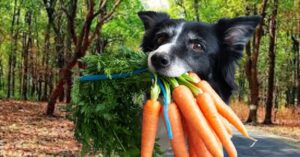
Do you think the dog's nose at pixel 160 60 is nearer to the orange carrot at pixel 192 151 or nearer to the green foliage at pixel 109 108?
the green foliage at pixel 109 108

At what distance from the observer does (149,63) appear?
335cm

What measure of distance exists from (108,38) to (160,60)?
41.8m

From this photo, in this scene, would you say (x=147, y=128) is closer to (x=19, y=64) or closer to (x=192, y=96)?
(x=192, y=96)

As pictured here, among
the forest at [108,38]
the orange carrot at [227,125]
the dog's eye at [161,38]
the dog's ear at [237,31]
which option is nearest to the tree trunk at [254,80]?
the forest at [108,38]

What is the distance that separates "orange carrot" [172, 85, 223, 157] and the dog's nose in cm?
17

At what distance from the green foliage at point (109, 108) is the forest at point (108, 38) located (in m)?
13.6

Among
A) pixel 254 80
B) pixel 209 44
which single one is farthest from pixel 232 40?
pixel 254 80


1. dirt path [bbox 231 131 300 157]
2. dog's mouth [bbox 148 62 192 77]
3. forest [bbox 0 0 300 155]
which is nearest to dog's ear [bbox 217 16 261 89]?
dog's mouth [bbox 148 62 192 77]

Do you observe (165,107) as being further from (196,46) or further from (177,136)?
(196,46)

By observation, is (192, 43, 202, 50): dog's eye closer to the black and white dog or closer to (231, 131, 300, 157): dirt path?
the black and white dog

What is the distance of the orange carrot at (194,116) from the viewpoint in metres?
3.27

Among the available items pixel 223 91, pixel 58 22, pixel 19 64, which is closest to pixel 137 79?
pixel 223 91

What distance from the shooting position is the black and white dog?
378 centimetres

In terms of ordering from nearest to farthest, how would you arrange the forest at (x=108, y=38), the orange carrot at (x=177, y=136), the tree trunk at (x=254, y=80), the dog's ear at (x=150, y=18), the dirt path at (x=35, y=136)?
the orange carrot at (x=177, y=136) → the dog's ear at (x=150, y=18) → the dirt path at (x=35, y=136) → the forest at (x=108, y=38) → the tree trunk at (x=254, y=80)
